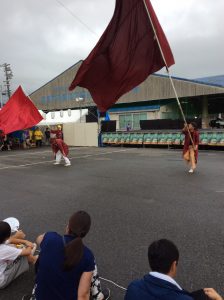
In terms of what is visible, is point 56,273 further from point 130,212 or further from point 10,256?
point 130,212

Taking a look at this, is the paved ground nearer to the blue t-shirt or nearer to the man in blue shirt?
the blue t-shirt

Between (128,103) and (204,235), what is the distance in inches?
1476

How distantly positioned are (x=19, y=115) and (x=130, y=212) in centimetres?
800

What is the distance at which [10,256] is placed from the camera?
12.2ft

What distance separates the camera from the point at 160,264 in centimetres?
225

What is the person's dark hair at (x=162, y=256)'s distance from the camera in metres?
2.25

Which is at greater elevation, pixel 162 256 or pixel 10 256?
pixel 162 256

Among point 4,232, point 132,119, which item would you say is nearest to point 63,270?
point 4,232

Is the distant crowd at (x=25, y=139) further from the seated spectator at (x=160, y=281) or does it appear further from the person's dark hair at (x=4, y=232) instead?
the seated spectator at (x=160, y=281)

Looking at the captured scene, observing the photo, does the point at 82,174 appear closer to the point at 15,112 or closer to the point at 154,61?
the point at 15,112

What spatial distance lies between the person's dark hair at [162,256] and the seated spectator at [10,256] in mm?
1940

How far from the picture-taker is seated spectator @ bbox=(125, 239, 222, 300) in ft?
6.82

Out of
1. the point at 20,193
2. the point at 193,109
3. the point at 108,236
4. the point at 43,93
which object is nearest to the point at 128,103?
the point at 193,109

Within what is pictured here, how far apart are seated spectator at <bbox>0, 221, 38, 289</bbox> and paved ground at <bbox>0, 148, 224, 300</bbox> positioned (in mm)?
131
